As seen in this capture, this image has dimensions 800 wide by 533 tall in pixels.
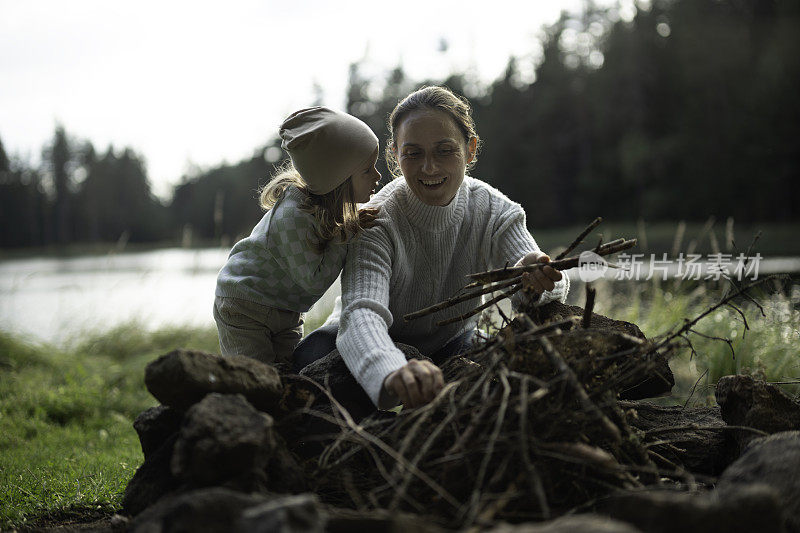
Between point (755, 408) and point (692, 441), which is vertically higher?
point (755, 408)

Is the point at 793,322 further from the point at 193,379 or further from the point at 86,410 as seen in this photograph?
the point at 86,410

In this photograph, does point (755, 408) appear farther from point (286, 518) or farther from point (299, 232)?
point (299, 232)

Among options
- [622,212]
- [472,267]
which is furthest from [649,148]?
[472,267]

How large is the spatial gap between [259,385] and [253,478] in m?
0.31

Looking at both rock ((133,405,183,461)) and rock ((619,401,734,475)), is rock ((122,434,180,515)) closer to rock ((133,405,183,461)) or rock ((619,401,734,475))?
rock ((133,405,183,461))

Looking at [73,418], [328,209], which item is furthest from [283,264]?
[73,418]

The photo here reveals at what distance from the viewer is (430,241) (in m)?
2.62

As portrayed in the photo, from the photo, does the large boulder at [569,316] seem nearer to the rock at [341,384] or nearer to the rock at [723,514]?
the rock at [341,384]

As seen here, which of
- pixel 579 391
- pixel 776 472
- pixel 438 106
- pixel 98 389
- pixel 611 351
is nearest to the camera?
pixel 776 472

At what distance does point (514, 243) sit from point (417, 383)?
1083mm

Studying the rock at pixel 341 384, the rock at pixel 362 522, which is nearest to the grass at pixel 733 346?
the rock at pixel 341 384

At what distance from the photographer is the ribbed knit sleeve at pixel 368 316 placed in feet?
6.04

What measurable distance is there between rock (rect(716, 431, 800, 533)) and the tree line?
1765 centimetres

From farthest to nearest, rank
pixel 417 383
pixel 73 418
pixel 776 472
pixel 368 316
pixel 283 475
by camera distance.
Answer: pixel 73 418, pixel 368 316, pixel 417 383, pixel 283 475, pixel 776 472
